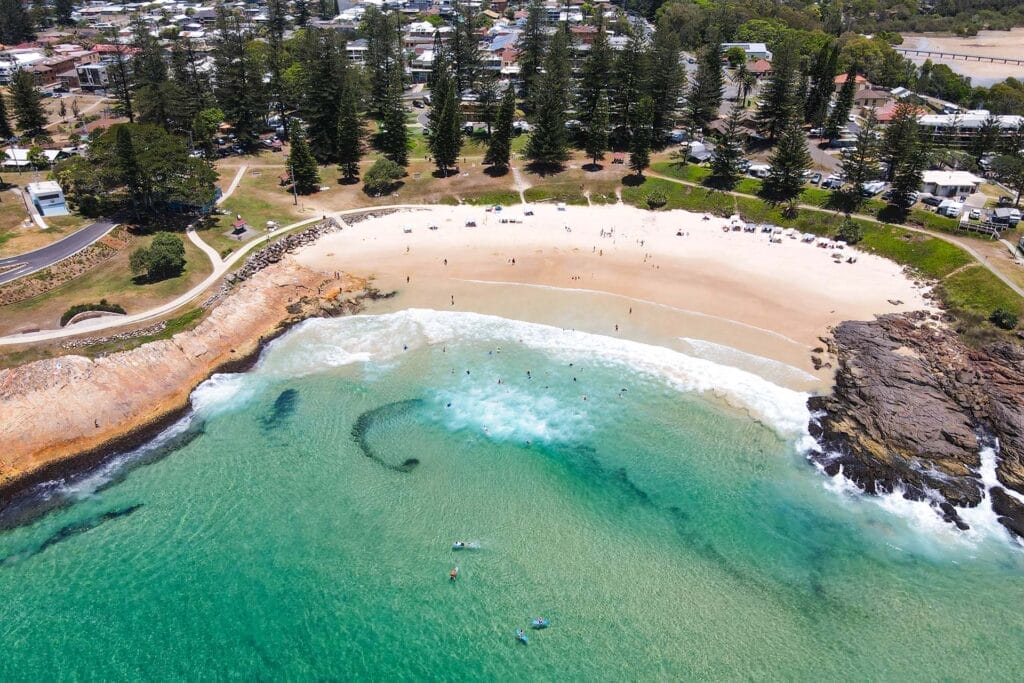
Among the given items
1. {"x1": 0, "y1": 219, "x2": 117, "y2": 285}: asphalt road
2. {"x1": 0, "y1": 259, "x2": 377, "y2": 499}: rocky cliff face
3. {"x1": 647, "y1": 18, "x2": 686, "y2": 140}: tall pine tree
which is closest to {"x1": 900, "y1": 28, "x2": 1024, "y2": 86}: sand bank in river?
{"x1": 647, "y1": 18, "x2": 686, "y2": 140}: tall pine tree

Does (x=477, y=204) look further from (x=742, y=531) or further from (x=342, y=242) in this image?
(x=742, y=531)

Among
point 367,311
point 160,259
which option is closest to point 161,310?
point 160,259

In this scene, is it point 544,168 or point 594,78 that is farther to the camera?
point 594,78

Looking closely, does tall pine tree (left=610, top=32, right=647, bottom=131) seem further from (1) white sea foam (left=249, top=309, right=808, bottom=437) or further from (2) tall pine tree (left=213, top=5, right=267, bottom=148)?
(2) tall pine tree (left=213, top=5, right=267, bottom=148)

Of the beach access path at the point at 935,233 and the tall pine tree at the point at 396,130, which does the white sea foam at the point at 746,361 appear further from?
the tall pine tree at the point at 396,130

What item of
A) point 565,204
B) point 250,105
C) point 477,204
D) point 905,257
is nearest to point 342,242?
point 477,204

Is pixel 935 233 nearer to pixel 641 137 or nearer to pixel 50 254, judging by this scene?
pixel 641 137
